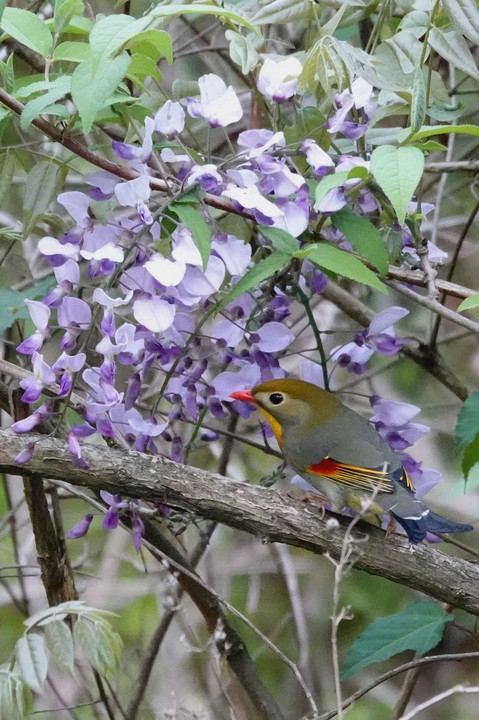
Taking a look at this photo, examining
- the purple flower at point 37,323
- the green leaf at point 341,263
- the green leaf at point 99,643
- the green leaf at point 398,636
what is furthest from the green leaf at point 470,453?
the purple flower at point 37,323

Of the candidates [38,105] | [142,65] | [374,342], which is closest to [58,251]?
[38,105]

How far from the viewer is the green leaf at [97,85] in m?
1.17

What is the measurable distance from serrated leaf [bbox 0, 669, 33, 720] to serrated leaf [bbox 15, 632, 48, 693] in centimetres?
1

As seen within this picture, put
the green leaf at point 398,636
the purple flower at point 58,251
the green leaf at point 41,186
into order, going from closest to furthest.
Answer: the purple flower at point 58,251 < the green leaf at point 41,186 < the green leaf at point 398,636

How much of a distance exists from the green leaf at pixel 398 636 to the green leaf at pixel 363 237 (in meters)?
0.76

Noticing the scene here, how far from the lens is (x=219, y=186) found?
1337 mm

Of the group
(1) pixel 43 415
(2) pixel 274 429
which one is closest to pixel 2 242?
(2) pixel 274 429

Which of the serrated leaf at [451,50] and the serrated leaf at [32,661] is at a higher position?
the serrated leaf at [451,50]

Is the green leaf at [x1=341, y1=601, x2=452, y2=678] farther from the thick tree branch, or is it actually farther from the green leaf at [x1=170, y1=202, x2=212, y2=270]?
the green leaf at [x1=170, y1=202, x2=212, y2=270]

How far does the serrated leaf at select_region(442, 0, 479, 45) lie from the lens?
146cm

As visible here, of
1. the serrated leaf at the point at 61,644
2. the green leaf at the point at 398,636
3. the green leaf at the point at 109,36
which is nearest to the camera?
the green leaf at the point at 109,36

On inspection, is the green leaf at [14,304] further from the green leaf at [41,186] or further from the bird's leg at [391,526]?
the bird's leg at [391,526]

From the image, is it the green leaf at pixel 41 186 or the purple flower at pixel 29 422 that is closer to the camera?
the purple flower at pixel 29 422

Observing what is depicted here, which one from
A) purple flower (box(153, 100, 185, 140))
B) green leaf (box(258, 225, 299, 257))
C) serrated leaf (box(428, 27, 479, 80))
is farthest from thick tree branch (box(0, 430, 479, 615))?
serrated leaf (box(428, 27, 479, 80))
